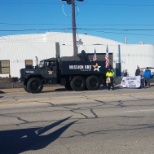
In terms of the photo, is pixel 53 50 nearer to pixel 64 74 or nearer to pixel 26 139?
pixel 64 74

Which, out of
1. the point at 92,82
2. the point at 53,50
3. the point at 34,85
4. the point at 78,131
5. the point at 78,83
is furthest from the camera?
the point at 53,50

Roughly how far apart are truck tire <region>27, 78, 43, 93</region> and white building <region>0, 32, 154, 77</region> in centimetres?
2338

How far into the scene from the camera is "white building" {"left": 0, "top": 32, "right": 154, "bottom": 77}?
48969 millimetres

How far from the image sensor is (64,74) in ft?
84.1

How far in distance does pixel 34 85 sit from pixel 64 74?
2.36 m

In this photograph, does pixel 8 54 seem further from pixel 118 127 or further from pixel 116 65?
pixel 118 127

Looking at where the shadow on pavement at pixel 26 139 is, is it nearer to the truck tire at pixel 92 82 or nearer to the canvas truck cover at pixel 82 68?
the canvas truck cover at pixel 82 68

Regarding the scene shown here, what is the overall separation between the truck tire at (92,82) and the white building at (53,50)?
2147cm

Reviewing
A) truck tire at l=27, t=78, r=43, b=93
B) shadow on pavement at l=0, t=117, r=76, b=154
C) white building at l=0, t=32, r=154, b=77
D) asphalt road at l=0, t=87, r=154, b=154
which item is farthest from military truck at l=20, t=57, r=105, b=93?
white building at l=0, t=32, r=154, b=77

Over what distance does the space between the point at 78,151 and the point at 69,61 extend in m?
18.8

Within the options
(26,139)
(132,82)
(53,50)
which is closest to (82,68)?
(132,82)

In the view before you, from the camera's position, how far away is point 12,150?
725 cm

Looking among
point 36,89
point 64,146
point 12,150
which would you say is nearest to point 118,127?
point 64,146

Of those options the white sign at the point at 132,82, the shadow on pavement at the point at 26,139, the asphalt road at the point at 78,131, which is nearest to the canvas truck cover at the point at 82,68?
the white sign at the point at 132,82
